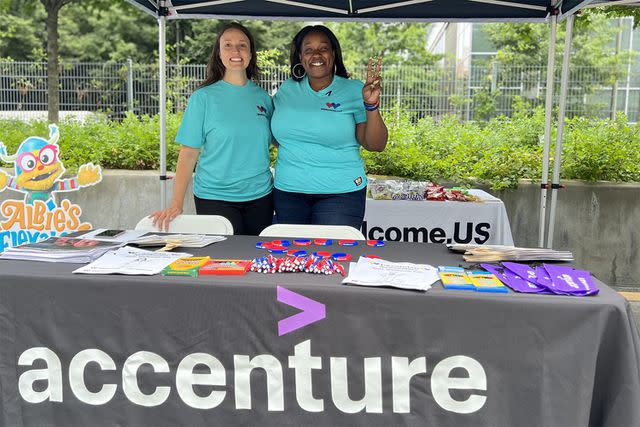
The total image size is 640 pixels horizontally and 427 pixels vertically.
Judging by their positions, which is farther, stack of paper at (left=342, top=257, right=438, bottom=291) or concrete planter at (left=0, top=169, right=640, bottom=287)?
concrete planter at (left=0, top=169, right=640, bottom=287)

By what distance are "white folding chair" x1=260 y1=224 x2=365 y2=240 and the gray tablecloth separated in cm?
79

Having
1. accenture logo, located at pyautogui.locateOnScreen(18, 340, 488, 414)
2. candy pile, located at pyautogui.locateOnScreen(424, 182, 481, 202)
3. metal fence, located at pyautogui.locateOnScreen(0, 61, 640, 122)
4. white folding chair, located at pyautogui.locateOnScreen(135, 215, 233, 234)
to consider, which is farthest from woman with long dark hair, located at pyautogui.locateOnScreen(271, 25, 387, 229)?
metal fence, located at pyautogui.locateOnScreen(0, 61, 640, 122)

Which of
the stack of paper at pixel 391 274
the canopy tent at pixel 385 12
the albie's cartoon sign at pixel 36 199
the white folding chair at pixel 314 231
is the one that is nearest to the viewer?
the stack of paper at pixel 391 274

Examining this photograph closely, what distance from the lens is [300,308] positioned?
192 centimetres

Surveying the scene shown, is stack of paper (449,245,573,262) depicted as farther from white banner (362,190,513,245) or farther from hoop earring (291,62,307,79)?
white banner (362,190,513,245)

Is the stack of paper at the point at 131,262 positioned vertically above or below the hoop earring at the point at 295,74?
below

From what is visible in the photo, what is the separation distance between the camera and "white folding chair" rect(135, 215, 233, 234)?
2.94 metres

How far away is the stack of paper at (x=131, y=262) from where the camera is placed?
2045 mm

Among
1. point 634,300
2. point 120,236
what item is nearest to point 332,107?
point 120,236

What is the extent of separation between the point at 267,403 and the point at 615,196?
4.12 m

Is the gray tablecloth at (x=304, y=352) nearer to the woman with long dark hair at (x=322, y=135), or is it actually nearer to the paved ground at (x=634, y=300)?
the woman with long dark hair at (x=322, y=135)

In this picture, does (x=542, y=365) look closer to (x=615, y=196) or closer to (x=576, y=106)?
(x=615, y=196)

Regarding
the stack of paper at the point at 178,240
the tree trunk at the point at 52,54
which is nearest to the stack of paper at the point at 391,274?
the stack of paper at the point at 178,240

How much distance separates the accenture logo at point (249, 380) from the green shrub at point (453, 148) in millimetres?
3516
